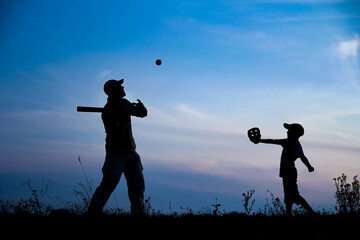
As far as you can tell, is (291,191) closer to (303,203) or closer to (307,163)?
(303,203)

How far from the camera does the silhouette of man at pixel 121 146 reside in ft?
20.9

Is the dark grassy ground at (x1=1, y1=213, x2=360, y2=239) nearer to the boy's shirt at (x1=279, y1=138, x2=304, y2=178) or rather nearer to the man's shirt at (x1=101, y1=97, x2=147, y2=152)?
the man's shirt at (x1=101, y1=97, x2=147, y2=152)

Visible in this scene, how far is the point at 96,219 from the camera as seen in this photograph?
5938mm

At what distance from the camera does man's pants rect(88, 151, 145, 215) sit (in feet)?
20.4

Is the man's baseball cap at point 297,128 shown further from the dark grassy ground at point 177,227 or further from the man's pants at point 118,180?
the man's pants at point 118,180

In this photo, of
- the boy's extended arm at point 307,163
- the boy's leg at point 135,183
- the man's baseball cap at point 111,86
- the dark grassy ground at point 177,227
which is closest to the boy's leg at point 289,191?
the boy's extended arm at point 307,163

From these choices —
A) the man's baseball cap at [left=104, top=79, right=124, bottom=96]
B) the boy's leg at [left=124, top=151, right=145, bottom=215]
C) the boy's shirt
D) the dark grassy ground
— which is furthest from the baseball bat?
the boy's shirt

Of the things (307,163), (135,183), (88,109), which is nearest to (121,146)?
(135,183)

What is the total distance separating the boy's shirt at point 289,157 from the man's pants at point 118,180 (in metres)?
3.28

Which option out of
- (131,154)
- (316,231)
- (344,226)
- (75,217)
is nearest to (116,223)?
(75,217)

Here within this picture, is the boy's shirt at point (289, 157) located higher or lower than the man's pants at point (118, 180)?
higher

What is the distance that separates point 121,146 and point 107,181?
0.66 metres

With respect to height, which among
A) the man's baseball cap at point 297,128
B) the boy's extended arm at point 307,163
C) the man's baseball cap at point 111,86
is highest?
the man's baseball cap at point 111,86

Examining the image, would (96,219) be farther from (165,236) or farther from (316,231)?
(316,231)
